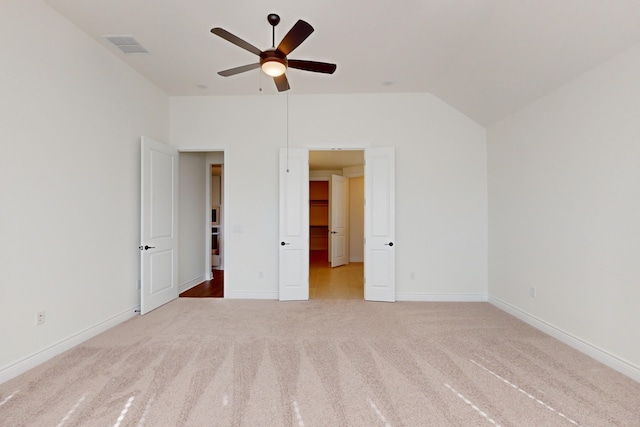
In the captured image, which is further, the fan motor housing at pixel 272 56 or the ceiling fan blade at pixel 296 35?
the fan motor housing at pixel 272 56

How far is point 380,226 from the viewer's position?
4.27 metres

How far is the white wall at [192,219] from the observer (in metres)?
4.90

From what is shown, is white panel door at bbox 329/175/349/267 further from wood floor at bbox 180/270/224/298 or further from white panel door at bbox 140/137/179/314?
white panel door at bbox 140/137/179/314

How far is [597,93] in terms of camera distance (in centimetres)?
256

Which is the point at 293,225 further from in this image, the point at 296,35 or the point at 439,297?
the point at 296,35

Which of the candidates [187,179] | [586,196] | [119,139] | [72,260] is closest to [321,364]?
[72,260]

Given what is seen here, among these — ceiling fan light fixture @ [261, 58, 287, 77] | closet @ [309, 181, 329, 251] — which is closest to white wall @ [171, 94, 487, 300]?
ceiling fan light fixture @ [261, 58, 287, 77]

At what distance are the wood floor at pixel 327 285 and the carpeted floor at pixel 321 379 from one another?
121 cm

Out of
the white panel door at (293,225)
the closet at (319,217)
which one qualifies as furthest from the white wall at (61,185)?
the closet at (319,217)

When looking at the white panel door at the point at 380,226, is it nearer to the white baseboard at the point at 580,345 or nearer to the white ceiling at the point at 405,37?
the white ceiling at the point at 405,37

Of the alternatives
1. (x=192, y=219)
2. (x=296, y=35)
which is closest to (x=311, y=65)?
(x=296, y=35)

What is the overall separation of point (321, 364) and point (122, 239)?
2847 millimetres

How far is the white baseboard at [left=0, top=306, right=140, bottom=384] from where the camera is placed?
2236mm

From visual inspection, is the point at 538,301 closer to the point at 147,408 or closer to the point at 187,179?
the point at 147,408
